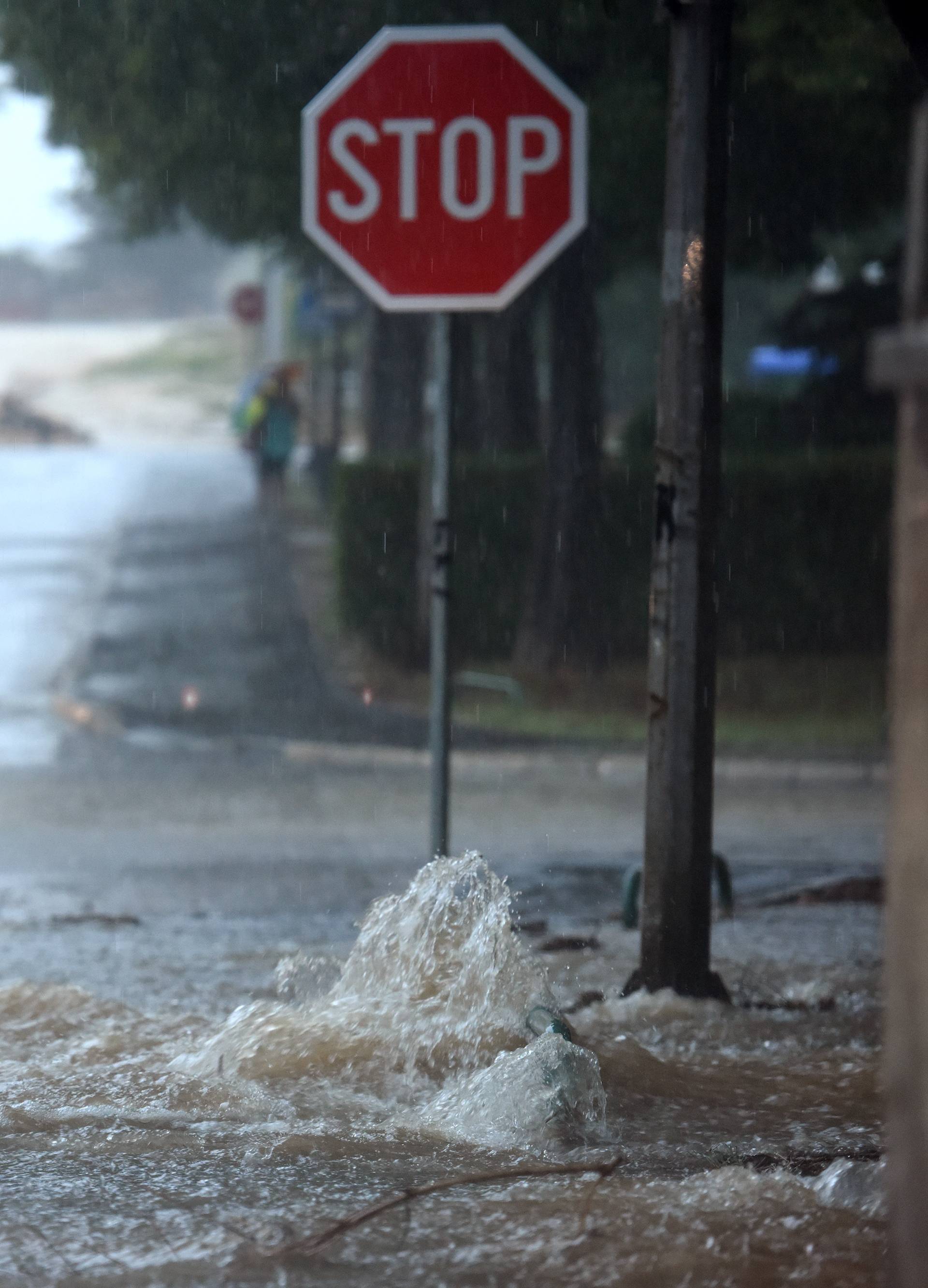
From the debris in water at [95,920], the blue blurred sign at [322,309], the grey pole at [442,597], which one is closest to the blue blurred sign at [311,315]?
the blue blurred sign at [322,309]

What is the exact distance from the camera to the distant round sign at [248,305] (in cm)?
3547

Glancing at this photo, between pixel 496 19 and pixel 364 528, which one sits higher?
pixel 496 19

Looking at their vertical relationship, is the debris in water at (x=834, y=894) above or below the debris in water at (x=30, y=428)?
below

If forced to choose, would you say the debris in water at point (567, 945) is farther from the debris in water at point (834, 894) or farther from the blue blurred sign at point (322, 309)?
the blue blurred sign at point (322, 309)

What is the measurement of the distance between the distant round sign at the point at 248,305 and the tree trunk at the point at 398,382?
10698 mm

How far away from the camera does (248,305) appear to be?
117ft

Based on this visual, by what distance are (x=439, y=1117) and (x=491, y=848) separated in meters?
5.28

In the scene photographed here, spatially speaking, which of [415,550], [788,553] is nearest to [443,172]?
[788,553]

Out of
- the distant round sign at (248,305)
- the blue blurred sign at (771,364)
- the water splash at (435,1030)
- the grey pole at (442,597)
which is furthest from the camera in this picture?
the blue blurred sign at (771,364)

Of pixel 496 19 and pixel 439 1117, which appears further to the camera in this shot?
pixel 496 19

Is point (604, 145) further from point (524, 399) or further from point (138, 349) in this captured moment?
point (138, 349)

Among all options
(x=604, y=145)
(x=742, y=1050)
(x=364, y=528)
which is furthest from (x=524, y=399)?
(x=742, y=1050)

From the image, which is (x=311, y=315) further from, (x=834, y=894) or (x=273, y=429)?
(x=834, y=894)

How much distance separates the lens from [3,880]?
30.5 ft
